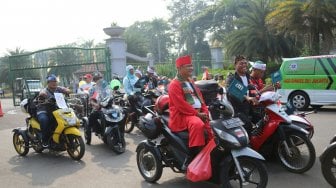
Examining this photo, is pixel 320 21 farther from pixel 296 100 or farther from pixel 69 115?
pixel 69 115

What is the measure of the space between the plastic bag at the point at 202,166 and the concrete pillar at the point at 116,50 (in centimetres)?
1168

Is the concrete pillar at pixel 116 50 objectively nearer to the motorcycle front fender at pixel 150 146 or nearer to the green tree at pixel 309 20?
the green tree at pixel 309 20

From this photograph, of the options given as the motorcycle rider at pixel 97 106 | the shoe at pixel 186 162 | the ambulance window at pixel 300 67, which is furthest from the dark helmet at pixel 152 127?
the ambulance window at pixel 300 67

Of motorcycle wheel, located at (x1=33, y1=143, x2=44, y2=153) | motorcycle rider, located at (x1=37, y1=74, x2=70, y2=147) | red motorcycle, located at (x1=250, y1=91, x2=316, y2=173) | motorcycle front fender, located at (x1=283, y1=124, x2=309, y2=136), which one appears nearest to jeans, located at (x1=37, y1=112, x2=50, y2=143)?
motorcycle rider, located at (x1=37, y1=74, x2=70, y2=147)

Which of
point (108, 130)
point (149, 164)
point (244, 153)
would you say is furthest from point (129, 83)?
point (244, 153)

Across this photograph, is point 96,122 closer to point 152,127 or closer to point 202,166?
point 152,127

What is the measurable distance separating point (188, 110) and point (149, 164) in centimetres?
120

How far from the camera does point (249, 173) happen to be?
15.8 ft

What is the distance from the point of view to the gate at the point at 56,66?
16.6m

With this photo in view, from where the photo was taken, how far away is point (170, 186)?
5.73m

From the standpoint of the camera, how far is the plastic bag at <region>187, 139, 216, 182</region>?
485cm

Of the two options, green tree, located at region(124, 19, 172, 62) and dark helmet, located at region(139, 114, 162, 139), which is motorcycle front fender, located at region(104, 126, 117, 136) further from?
green tree, located at region(124, 19, 172, 62)

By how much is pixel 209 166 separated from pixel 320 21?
17.5 meters

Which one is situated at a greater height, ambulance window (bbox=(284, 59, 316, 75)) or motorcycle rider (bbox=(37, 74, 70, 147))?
ambulance window (bbox=(284, 59, 316, 75))
